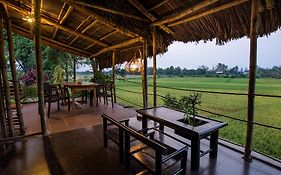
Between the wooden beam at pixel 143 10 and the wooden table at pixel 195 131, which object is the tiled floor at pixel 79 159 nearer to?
the wooden table at pixel 195 131

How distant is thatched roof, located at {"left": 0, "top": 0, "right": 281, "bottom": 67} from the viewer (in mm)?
2475

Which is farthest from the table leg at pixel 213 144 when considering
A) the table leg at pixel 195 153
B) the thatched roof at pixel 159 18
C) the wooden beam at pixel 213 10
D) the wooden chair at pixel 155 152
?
the wooden beam at pixel 213 10

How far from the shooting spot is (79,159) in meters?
2.36

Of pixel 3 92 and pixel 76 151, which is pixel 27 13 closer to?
pixel 3 92

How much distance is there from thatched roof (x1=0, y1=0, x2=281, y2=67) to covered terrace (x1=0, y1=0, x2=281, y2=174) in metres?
0.01

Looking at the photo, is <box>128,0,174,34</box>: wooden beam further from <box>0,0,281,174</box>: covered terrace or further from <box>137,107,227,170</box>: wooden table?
<box>137,107,227,170</box>: wooden table

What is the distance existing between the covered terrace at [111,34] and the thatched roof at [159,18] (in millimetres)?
11

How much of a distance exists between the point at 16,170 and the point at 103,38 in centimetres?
429

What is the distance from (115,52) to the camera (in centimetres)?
648

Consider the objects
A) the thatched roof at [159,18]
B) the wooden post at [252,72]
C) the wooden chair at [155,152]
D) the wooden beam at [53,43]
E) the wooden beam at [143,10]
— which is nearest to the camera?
the wooden chair at [155,152]

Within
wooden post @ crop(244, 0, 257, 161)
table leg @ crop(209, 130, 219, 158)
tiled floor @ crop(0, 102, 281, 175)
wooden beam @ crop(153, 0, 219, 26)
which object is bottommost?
tiled floor @ crop(0, 102, 281, 175)

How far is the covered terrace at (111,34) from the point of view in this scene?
85.2 inches

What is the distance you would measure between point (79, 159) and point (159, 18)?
3.04m

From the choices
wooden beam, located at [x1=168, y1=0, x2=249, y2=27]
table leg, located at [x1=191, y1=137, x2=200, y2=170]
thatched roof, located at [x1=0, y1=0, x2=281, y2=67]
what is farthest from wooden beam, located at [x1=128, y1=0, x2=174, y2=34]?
table leg, located at [x1=191, y1=137, x2=200, y2=170]
